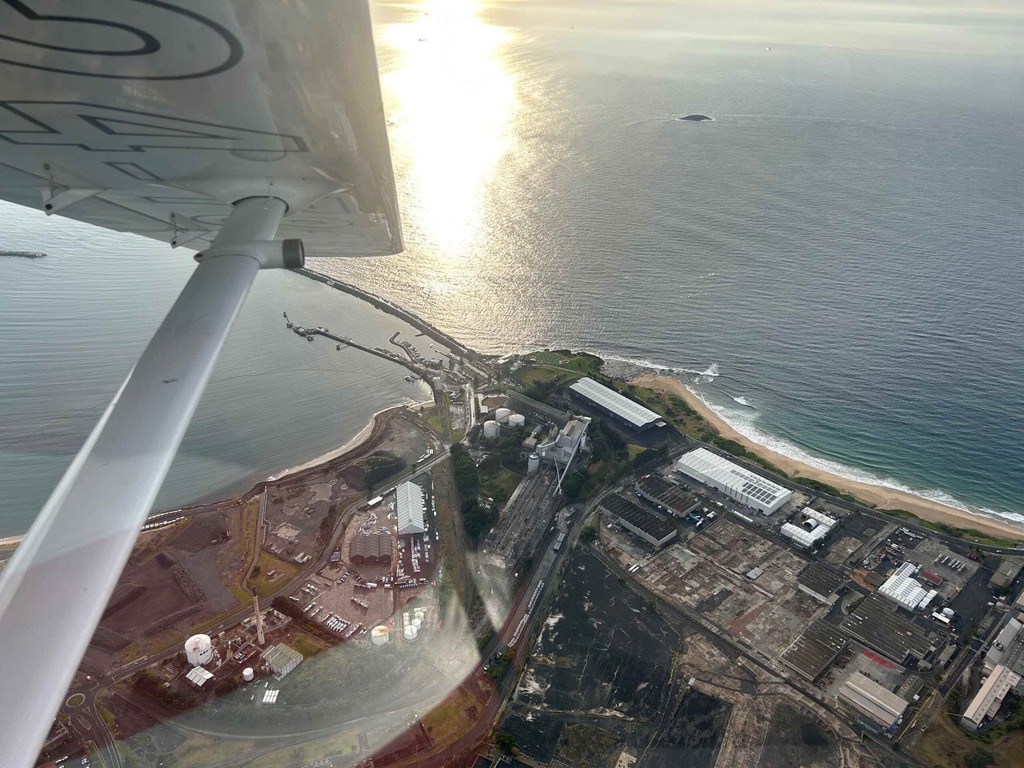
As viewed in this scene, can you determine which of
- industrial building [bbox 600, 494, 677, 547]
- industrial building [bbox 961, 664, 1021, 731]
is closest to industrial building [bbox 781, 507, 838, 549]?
industrial building [bbox 600, 494, 677, 547]

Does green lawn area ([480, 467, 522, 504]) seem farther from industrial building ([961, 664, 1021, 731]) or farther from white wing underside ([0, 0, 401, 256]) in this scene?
white wing underside ([0, 0, 401, 256])

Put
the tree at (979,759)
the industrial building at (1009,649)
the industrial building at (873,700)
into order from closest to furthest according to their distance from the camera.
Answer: the tree at (979,759), the industrial building at (873,700), the industrial building at (1009,649)

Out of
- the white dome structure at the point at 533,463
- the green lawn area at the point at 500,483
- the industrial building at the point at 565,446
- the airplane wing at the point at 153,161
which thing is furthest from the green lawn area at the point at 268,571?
the airplane wing at the point at 153,161

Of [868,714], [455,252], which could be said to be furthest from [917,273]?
[868,714]

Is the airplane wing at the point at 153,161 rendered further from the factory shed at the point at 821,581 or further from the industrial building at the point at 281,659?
the factory shed at the point at 821,581

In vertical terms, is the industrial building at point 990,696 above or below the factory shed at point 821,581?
below

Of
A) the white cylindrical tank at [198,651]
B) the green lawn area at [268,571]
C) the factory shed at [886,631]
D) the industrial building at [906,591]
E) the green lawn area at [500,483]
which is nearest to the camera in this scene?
the white cylindrical tank at [198,651]
